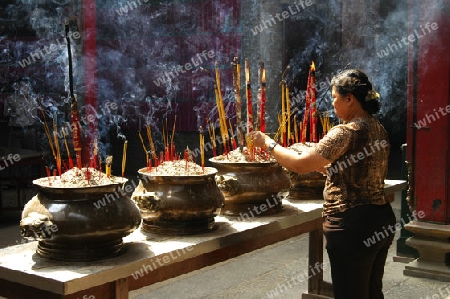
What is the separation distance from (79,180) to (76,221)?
0.18 meters

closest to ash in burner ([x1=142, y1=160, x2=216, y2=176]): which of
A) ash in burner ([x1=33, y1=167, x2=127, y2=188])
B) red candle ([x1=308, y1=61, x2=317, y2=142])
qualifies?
ash in burner ([x1=33, y1=167, x2=127, y2=188])

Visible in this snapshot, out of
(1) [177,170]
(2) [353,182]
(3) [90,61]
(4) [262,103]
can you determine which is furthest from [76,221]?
(3) [90,61]

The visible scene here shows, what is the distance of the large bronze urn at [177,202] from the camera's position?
2.43m

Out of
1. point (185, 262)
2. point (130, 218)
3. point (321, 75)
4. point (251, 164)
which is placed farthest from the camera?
point (321, 75)

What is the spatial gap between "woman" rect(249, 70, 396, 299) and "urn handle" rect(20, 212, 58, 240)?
96 cm

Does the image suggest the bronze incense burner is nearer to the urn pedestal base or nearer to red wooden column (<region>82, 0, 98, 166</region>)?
the urn pedestal base

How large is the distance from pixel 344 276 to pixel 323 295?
4.66 feet

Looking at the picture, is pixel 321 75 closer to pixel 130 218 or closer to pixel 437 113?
pixel 437 113

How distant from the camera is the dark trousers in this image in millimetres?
2369

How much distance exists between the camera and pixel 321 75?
8969mm

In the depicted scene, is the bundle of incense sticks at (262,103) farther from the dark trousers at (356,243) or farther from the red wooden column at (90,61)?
the red wooden column at (90,61)

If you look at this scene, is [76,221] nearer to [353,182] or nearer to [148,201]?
[148,201]

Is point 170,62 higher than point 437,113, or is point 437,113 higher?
point 170,62

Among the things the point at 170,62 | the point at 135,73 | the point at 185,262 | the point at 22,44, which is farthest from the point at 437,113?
the point at 22,44
